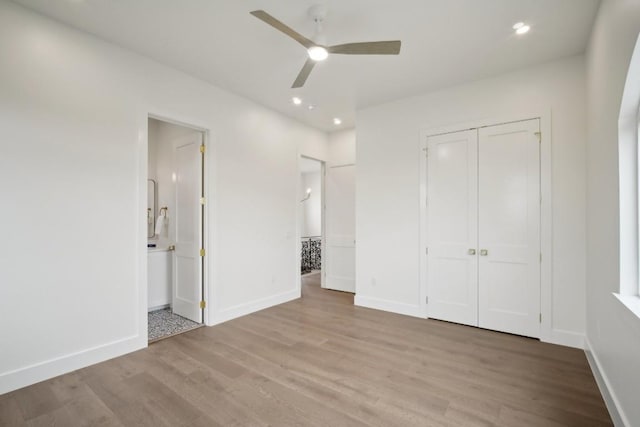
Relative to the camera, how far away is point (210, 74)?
3500 mm

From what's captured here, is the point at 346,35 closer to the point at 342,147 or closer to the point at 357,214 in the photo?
the point at 357,214

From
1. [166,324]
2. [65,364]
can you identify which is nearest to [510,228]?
[166,324]

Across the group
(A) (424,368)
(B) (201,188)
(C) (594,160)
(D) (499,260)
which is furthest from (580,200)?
(B) (201,188)

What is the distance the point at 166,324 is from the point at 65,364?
1.26m

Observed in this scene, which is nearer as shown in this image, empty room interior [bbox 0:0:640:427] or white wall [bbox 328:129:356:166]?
empty room interior [bbox 0:0:640:427]

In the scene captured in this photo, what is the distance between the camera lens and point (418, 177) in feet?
13.3

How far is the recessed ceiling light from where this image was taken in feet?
8.45

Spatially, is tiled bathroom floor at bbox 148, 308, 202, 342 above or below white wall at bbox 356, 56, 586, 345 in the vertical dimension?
below

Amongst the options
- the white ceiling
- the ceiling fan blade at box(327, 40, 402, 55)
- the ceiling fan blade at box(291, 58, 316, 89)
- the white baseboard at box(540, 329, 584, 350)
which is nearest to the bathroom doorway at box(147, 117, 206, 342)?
the white ceiling

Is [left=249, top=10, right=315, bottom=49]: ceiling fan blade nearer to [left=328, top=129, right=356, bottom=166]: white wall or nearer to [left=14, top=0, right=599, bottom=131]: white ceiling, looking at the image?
[left=14, top=0, right=599, bottom=131]: white ceiling

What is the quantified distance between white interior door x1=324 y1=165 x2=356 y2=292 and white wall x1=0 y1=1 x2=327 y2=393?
2439 millimetres

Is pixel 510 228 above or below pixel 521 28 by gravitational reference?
below

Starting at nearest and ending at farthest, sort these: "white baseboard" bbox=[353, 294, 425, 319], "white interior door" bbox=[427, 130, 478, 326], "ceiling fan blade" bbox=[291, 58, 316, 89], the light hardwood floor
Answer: the light hardwood floor
"ceiling fan blade" bbox=[291, 58, 316, 89]
"white interior door" bbox=[427, 130, 478, 326]
"white baseboard" bbox=[353, 294, 425, 319]

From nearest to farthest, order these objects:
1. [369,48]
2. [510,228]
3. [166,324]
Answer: [369,48] → [510,228] → [166,324]
